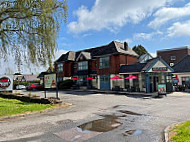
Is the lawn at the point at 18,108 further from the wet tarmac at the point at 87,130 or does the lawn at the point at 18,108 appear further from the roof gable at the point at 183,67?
the roof gable at the point at 183,67

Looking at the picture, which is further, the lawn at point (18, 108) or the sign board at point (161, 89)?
the sign board at point (161, 89)

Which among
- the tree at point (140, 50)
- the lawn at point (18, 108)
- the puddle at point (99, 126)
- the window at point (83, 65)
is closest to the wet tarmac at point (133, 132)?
the puddle at point (99, 126)

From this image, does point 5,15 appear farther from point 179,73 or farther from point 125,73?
point 179,73

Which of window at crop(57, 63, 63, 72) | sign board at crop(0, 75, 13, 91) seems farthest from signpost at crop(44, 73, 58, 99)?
window at crop(57, 63, 63, 72)

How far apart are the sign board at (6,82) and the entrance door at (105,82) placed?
15.2 metres

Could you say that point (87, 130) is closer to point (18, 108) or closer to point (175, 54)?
point (18, 108)

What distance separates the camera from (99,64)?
2920cm

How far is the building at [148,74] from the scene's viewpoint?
21.4 metres

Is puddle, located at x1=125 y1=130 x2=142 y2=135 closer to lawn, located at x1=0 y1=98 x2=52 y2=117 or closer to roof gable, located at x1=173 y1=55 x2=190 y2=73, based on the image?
lawn, located at x1=0 y1=98 x2=52 y2=117

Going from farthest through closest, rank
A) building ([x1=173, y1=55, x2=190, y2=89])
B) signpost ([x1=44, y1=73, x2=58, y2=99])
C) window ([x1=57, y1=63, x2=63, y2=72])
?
window ([x1=57, y1=63, x2=63, y2=72]), building ([x1=173, y1=55, x2=190, y2=89]), signpost ([x1=44, y1=73, x2=58, y2=99])

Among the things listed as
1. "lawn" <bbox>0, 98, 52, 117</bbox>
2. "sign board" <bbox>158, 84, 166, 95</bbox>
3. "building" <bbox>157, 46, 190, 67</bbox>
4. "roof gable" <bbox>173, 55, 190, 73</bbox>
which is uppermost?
"building" <bbox>157, 46, 190, 67</bbox>

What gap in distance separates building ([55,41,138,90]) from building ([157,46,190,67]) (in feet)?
74.5

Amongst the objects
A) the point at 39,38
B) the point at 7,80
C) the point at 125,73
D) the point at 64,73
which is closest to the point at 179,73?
the point at 125,73

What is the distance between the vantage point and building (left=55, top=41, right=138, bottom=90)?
2682cm
